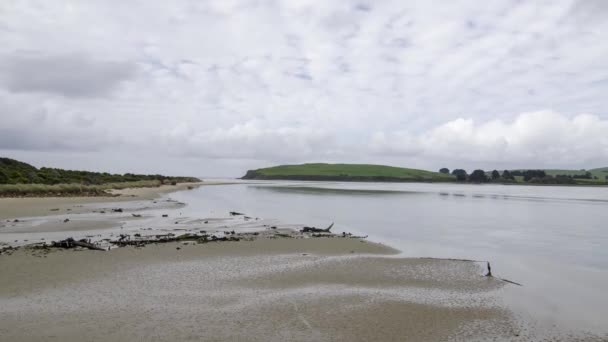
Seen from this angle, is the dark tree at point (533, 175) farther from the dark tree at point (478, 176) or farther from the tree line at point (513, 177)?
the dark tree at point (478, 176)

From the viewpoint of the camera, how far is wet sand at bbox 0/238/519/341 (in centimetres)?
722

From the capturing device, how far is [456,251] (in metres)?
16.6

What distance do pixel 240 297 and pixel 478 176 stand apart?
172428mm

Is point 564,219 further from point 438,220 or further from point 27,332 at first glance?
point 27,332

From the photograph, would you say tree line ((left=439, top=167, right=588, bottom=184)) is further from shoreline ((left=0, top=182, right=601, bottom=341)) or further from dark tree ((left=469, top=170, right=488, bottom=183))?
shoreline ((left=0, top=182, right=601, bottom=341))

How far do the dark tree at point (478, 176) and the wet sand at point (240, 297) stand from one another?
165 metres

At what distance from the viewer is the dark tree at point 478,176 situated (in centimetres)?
16550

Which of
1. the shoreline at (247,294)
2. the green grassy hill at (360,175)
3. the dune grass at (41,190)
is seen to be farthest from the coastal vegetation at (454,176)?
the shoreline at (247,294)

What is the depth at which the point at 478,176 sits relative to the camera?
167m

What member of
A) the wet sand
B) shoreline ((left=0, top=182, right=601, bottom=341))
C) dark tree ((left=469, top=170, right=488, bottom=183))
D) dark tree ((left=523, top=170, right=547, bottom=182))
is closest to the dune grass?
shoreline ((left=0, top=182, right=601, bottom=341))

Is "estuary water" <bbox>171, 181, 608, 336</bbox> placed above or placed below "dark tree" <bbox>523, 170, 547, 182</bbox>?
below

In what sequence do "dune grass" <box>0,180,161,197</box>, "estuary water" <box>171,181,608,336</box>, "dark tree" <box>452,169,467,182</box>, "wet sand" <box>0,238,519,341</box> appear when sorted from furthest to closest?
"dark tree" <box>452,169,467,182</box>, "dune grass" <box>0,180,161,197</box>, "estuary water" <box>171,181,608,336</box>, "wet sand" <box>0,238,519,341</box>

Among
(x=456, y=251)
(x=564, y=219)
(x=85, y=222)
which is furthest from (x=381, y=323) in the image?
(x=564, y=219)

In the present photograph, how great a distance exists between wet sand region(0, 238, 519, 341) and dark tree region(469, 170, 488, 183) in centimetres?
16512
